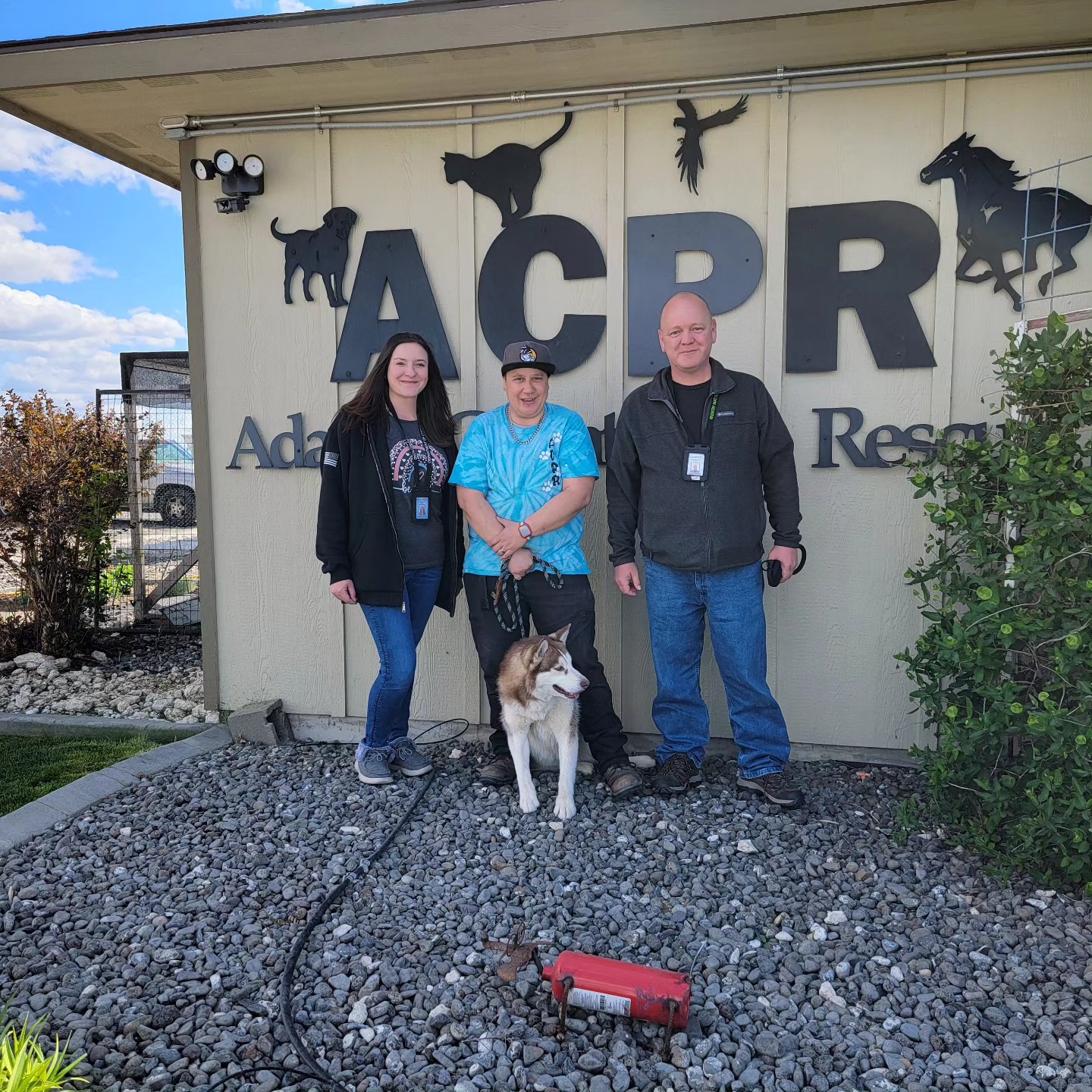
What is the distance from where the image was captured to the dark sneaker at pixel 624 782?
3582 millimetres

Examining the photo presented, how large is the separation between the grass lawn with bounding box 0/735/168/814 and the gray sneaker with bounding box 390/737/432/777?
137 cm

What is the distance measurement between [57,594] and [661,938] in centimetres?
534

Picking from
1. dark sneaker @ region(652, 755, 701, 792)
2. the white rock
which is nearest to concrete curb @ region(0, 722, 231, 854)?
the white rock

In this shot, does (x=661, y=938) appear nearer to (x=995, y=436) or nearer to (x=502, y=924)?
(x=502, y=924)

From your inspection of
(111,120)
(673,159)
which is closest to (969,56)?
(673,159)

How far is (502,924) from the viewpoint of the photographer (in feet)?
8.88

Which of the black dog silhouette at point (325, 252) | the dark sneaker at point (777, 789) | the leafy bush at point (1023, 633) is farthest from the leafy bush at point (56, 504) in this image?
the leafy bush at point (1023, 633)

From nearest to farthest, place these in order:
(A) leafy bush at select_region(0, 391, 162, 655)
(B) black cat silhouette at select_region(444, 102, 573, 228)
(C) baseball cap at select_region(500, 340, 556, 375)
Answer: (C) baseball cap at select_region(500, 340, 556, 375) < (B) black cat silhouette at select_region(444, 102, 573, 228) < (A) leafy bush at select_region(0, 391, 162, 655)

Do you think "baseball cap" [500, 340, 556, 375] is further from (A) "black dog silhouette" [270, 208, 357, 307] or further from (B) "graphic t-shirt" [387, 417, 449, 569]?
(A) "black dog silhouette" [270, 208, 357, 307]

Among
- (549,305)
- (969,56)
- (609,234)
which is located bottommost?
(549,305)

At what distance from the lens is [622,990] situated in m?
2.13

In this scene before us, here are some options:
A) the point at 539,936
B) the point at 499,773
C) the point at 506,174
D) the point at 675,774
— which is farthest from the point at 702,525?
the point at 506,174

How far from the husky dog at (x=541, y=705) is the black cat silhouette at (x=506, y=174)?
2.09 m

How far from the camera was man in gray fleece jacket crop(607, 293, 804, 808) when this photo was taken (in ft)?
11.3
